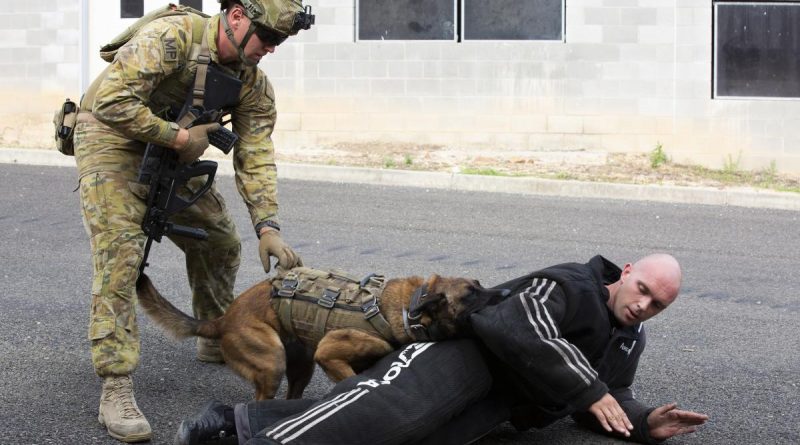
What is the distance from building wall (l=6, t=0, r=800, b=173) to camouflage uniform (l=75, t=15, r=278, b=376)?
9117 millimetres

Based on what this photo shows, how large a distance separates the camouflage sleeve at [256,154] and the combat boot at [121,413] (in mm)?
986

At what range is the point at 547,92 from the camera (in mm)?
13750

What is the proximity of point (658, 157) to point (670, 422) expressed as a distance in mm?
9456

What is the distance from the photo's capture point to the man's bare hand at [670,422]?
163 inches

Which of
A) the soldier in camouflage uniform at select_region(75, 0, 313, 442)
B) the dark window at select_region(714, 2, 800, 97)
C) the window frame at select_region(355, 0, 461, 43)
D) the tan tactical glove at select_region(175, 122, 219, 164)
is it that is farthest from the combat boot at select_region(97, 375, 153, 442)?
the dark window at select_region(714, 2, 800, 97)

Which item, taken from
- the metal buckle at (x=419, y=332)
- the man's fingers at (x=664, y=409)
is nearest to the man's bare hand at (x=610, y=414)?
the man's fingers at (x=664, y=409)

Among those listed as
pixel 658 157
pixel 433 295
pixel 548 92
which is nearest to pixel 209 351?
pixel 433 295

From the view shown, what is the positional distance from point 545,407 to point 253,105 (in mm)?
1953

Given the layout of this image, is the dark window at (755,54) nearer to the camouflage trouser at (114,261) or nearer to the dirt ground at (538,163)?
the dirt ground at (538,163)

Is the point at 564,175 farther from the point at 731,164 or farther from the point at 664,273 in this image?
the point at 664,273

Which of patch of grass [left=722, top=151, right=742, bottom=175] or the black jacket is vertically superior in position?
patch of grass [left=722, top=151, right=742, bottom=175]

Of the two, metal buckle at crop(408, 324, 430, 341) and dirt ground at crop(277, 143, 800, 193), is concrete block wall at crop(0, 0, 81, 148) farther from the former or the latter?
metal buckle at crop(408, 324, 430, 341)

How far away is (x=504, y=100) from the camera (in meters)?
13.9

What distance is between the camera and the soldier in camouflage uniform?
14.3ft
